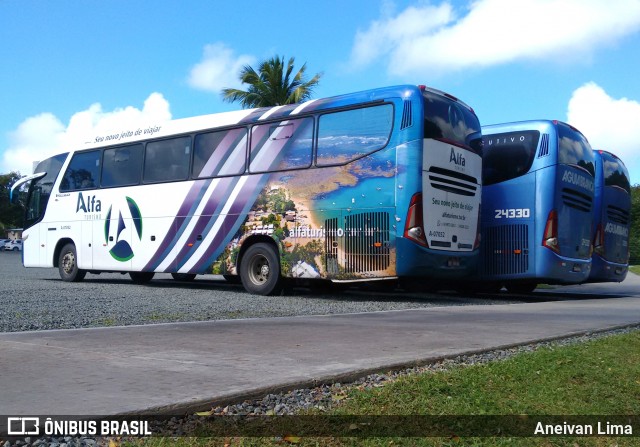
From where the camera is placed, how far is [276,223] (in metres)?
13.7

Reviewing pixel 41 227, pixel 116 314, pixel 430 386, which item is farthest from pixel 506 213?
pixel 41 227

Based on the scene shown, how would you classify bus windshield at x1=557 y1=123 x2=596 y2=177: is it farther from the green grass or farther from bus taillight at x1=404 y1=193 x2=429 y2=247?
the green grass

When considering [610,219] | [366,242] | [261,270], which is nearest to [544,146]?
[610,219]

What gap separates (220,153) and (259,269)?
2.76 metres

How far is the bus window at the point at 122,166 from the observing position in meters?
16.6

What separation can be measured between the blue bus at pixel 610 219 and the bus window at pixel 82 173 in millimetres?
13370

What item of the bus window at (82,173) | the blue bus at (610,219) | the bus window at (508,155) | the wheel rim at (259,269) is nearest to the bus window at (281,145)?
the wheel rim at (259,269)

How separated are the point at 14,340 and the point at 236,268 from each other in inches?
309

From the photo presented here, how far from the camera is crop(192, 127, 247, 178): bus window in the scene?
14.5 m

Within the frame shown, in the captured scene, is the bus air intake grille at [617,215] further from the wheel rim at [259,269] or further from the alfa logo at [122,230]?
the alfa logo at [122,230]

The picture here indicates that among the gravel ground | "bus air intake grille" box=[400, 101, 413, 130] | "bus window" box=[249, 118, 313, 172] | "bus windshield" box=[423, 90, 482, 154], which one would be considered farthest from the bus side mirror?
"bus windshield" box=[423, 90, 482, 154]

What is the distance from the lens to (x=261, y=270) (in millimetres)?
14250

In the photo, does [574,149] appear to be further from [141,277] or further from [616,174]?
[141,277]

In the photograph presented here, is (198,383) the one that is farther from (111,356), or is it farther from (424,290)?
(424,290)
